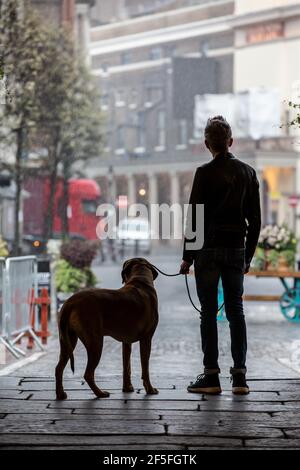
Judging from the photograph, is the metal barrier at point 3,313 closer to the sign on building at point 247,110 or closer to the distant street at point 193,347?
the distant street at point 193,347

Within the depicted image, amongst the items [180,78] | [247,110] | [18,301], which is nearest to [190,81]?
[180,78]

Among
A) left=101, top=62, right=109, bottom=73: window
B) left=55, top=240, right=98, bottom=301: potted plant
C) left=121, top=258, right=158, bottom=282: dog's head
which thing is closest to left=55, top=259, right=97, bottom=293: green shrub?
left=55, top=240, right=98, bottom=301: potted plant

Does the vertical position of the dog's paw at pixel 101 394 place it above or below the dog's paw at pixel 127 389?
above

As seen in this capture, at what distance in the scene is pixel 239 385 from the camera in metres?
8.70

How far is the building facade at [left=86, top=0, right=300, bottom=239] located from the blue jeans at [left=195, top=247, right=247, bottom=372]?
5778 cm

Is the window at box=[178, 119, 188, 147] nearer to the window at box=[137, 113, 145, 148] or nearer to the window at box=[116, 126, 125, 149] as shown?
the window at box=[137, 113, 145, 148]

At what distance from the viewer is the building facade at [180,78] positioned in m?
71.9

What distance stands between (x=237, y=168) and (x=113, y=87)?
7789 cm

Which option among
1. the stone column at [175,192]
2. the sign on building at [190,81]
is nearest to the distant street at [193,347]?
the stone column at [175,192]

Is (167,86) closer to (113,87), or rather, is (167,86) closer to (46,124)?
(113,87)

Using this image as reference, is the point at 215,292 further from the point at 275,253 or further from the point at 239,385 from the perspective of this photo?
the point at 275,253

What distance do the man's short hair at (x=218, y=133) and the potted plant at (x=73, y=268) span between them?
37.1 ft

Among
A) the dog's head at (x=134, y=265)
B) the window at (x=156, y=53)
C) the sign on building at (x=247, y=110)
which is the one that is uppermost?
the window at (x=156, y=53)

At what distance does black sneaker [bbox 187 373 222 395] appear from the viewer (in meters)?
8.71
